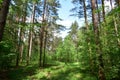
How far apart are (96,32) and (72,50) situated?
32743 mm

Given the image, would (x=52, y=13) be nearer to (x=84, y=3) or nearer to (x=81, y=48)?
(x=84, y=3)

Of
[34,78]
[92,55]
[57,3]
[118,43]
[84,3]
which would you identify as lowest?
[34,78]

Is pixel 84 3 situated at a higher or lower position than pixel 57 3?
lower

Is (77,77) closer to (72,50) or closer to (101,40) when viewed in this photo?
(101,40)

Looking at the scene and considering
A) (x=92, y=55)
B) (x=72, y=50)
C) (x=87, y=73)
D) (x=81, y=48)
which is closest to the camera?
(x=92, y=55)

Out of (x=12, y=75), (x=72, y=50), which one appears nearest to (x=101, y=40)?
(x=12, y=75)

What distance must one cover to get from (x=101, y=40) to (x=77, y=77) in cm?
502

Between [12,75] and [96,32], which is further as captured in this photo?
[12,75]

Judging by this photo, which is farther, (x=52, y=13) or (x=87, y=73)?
(x=52, y=13)

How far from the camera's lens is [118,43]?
1625 centimetres

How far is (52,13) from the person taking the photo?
34.0 meters

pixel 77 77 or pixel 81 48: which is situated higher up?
pixel 81 48

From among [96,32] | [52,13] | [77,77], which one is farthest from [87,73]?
[52,13]

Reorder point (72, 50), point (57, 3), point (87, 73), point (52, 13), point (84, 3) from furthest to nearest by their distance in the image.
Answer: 1. point (72, 50)
2. point (57, 3)
3. point (52, 13)
4. point (84, 3)
5. point (87, 73)
